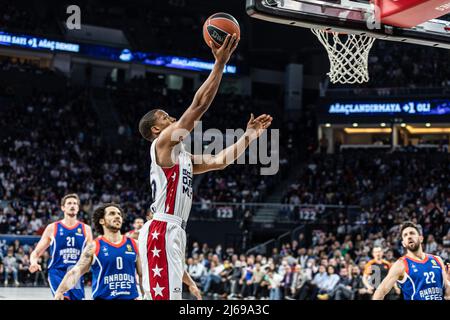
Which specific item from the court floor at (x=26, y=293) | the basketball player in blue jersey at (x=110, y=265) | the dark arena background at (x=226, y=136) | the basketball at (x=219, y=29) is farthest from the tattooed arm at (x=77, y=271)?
the court floor at (x=26, y=293)

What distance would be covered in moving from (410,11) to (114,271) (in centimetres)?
430

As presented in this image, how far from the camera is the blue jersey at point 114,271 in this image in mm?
6793

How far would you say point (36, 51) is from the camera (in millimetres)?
32594

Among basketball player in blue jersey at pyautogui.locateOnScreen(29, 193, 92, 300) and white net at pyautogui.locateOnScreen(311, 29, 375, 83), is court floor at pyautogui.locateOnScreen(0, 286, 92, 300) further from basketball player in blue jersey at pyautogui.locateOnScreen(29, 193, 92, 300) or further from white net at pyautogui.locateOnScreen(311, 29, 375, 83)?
white net at pyautogui.locateOnScreen(311, 29, 375, 83)

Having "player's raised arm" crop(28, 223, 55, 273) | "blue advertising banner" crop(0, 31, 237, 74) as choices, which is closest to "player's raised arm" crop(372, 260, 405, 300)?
"player's raised arm" crop(28, 223, 55, 273)

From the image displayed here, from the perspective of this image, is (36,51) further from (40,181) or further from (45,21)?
(40,181)

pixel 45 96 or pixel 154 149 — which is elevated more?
pixel 45 96

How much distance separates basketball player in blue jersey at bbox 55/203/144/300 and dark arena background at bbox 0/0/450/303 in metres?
7.92

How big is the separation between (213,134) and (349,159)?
5.67 metres

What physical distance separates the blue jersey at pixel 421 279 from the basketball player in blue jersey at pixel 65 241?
3.92 metres

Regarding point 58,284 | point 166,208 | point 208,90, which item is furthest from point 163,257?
point 58,284

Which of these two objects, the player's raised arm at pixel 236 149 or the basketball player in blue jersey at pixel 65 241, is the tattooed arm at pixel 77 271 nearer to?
the player's raised arm at pixel 236 149

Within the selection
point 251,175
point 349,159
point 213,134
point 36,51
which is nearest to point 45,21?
point 36,51

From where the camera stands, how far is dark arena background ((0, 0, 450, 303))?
797 inches
